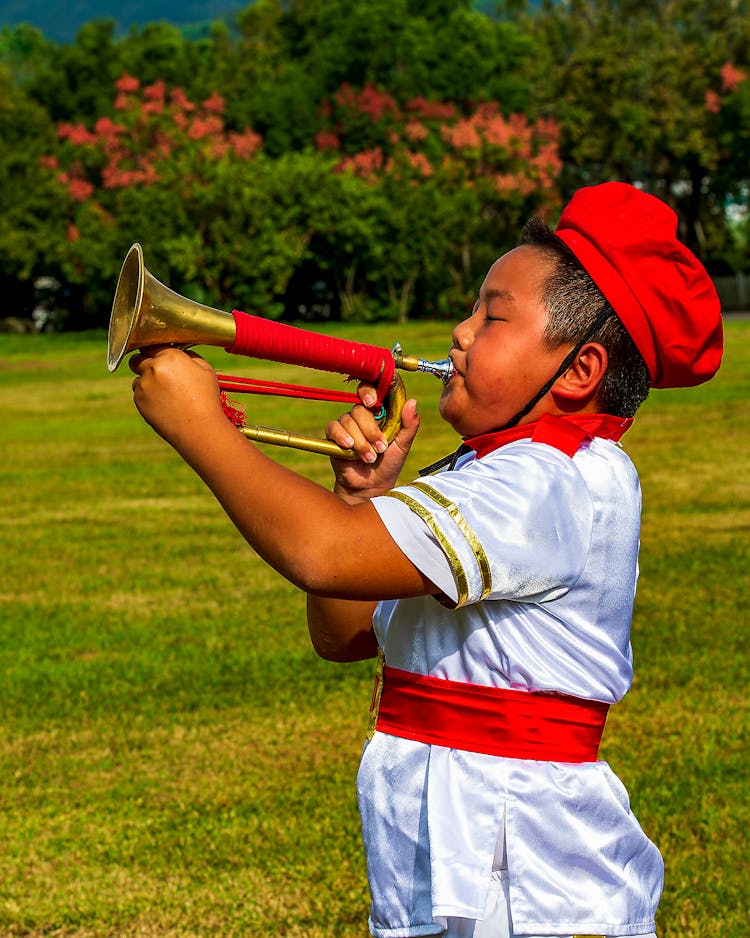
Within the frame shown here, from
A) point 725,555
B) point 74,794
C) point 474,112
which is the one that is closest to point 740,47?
point 474,112

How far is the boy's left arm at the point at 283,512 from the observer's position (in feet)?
6.02

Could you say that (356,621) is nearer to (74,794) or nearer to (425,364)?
(425,364)

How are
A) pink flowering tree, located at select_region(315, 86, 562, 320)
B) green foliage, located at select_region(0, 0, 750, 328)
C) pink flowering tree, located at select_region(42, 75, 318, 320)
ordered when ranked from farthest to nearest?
pink flowering tree, located at select_region(315, 86, 562, 320), green foliage, located at select_region(0, 0, 750, 328), pink flowering tree, located at select_region(42, 75, 318, 320)

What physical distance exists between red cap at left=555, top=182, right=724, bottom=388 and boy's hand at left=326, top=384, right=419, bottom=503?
381 millimetres

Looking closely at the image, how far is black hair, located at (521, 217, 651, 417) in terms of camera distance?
2.06 meters

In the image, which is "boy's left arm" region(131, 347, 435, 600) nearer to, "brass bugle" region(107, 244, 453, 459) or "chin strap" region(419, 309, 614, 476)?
"brass bugle" region(107, 244, 453, 459)

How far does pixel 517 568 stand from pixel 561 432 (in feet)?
0.80

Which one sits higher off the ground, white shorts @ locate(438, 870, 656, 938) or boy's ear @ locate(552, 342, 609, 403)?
boy's ear @ locate(552, 342, 609, 403)

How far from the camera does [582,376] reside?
6.83ft

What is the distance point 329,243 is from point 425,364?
32677mm

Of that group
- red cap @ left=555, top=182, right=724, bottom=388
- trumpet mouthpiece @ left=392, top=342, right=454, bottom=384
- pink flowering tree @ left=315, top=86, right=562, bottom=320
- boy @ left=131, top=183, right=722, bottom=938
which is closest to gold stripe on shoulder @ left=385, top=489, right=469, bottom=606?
boy @ left=131, top=183, right=722, bottom=938

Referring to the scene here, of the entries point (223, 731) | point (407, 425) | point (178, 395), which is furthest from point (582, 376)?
point (223, 731)

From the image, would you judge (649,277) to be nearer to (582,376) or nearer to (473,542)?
(582,376)

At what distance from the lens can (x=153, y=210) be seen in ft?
106
